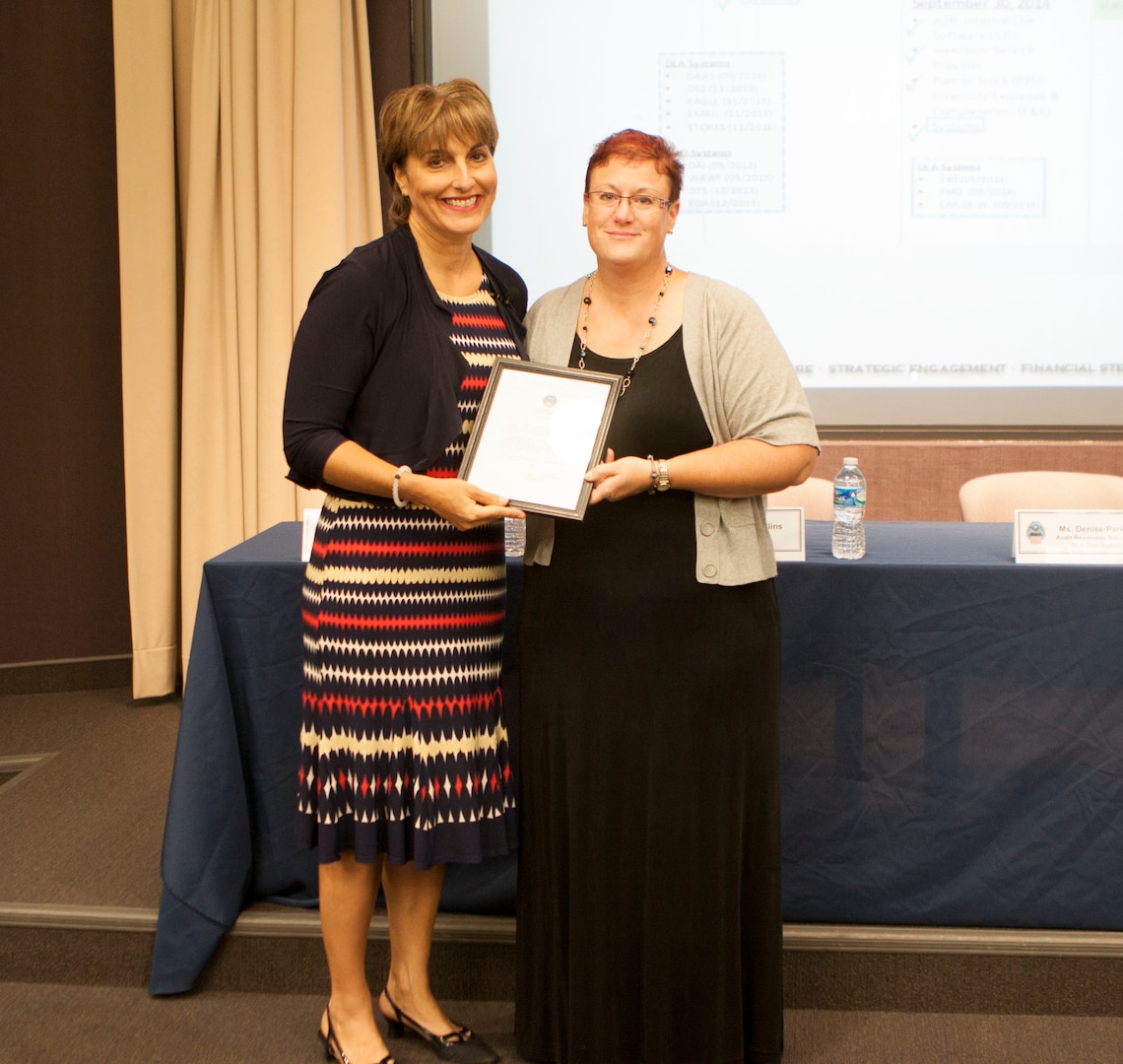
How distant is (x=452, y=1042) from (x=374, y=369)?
1.20 m

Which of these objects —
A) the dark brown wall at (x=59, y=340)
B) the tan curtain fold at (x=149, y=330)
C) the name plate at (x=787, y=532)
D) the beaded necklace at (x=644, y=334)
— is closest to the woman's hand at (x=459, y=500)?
the beaded necklace at (x=644, y=334)

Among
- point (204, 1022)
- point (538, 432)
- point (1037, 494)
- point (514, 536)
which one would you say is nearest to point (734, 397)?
point (538, 432)

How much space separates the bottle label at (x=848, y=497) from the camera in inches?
85.4

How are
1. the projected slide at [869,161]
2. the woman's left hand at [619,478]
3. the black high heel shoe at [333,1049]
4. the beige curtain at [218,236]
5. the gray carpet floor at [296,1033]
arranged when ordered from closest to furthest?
the woman's left hand at [619,478] < the black high heel shoe at [333,1049] < the gray carpet floor at [296,1033] < the beige curtain at [218,236] < the projected slide at [869,161]

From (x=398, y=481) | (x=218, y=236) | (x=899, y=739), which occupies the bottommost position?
(x=899, y=739)

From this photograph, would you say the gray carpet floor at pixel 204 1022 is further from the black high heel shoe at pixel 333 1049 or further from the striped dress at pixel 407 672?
the striped dress at pixel 407 672

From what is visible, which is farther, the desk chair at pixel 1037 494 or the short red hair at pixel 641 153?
the desk chair at pixel 1037 494

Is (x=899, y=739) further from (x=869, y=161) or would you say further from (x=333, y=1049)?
(x=869, y=161)

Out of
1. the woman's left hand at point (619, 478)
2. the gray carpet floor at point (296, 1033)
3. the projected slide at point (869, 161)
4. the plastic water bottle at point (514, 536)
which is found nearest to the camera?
the woman's left hand at point (619, 478)

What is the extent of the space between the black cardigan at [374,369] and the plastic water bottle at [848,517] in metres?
0.87

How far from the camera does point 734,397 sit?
1.69m

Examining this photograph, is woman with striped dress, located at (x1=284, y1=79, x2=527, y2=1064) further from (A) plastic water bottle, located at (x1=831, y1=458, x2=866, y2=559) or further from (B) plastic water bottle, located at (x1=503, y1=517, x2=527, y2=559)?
(A) plastic water bottle, located at (x1=831, y1=458, x2=866, y2=559)

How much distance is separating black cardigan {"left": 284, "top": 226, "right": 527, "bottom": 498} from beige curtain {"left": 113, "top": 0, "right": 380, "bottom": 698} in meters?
2.05

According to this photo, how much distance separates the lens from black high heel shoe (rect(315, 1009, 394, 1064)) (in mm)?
1927
